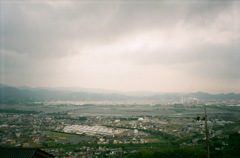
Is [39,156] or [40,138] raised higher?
[39,156]

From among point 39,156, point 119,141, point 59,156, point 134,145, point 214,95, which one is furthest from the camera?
point 214,95

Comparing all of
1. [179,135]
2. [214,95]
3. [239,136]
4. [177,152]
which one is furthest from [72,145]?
[214,95]

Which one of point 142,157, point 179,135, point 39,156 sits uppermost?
point 39,156

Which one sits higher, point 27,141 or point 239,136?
point 239,136

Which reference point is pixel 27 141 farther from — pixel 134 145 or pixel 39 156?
pixel 39 156

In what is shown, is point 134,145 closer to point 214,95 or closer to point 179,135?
point 179,135

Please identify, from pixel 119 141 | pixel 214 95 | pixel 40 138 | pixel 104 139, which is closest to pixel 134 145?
pixel 119 141

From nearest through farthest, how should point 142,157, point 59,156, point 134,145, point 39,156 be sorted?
point 39,156
point 142,157
point 59,156
point 134,145

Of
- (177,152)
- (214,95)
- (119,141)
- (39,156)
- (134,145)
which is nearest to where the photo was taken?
(39,156)

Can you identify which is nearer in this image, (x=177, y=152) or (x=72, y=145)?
(x=177, y=152)
